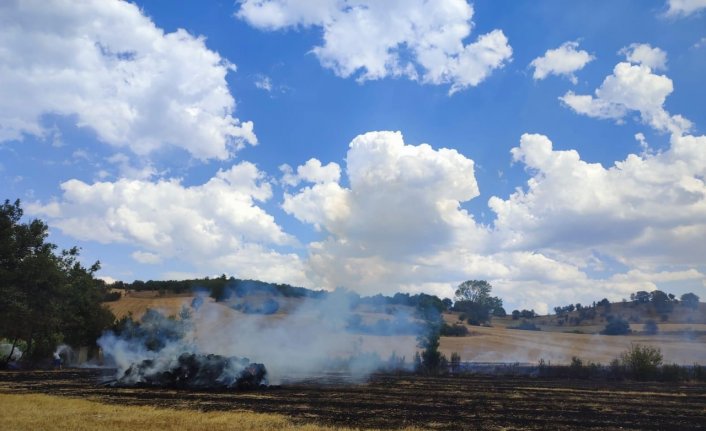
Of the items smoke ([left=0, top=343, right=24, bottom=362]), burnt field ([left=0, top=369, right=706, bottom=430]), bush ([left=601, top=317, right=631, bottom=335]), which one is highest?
bush ([left=601, top=317, right=631, bottom=335])

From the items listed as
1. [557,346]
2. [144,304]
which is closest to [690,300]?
[557,346]

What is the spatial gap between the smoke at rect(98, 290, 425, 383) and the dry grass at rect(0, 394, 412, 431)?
36.8 meters

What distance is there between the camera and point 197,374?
134 ft

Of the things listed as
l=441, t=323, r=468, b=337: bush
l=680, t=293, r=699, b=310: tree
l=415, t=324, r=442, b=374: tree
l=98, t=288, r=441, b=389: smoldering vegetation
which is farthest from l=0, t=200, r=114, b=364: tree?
l=680, t=293, r=699, b=310: tree

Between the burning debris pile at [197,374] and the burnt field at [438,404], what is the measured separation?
5.55ft

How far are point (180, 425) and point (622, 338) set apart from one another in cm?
11968

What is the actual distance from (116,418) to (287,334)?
5575cm

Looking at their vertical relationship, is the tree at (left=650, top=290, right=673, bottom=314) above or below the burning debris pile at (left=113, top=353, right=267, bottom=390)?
above

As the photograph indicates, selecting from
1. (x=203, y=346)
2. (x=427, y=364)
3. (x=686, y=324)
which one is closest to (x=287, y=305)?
(x=203, y=346)

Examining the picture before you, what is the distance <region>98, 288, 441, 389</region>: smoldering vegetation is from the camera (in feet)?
231

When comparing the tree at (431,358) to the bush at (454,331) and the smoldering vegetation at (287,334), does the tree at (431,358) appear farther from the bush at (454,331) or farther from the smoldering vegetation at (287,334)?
the bush at (454,331)

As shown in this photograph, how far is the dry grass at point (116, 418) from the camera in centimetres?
2091

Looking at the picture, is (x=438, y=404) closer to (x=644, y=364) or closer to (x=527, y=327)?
(x=644, y=364)

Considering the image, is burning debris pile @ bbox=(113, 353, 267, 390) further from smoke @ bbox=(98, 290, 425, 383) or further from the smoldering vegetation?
smoke @ bbox=(98, 290, 425, 383)
